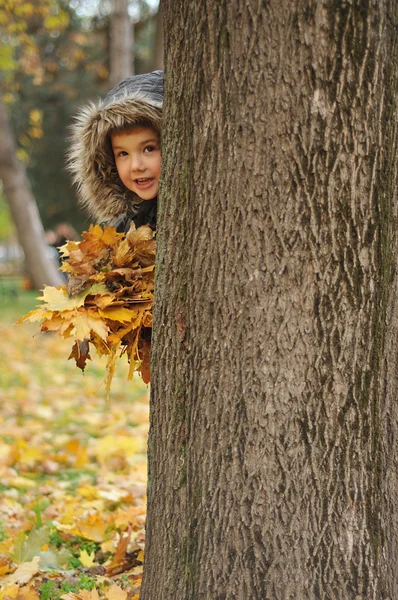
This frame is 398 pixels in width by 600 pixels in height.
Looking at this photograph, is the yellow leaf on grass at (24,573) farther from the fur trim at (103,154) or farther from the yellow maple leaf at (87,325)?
the fur trim at (103,154)

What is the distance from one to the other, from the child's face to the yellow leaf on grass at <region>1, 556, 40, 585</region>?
1523 mm

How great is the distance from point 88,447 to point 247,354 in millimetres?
3419

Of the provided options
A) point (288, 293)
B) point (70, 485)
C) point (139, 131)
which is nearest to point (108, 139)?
point (139, 131)

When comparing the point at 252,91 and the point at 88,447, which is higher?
the point at 252,91

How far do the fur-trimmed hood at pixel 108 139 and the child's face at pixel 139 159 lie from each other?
0.04 meters

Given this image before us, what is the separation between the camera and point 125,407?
6281mm

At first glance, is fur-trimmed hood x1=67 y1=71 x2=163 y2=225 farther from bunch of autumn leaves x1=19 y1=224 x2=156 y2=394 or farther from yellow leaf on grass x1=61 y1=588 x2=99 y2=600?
yellow leaf on grass x1=61 y1=588 x2=99 y2=600

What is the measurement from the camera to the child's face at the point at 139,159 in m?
2.53

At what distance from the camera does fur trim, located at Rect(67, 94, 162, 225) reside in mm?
2494

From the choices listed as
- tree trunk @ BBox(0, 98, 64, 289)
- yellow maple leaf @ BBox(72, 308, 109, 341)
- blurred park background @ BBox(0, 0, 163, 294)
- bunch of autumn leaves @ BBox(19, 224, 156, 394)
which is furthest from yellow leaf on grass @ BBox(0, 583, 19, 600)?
tree trunk @ BBox(0, 98, 64, 289)

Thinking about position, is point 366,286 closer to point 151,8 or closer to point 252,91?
point 252,91

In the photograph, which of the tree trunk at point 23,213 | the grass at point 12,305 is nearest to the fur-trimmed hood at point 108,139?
the tree trunk at point 23,213

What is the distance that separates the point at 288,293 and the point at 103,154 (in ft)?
4.29

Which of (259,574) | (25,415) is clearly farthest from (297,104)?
(25,415)
